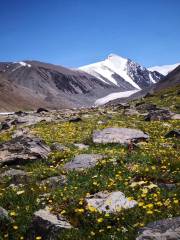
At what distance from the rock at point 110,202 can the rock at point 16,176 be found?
148 inches

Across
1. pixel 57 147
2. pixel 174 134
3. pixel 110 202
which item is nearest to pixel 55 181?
pixel 110 202

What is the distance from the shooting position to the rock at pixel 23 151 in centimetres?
1816

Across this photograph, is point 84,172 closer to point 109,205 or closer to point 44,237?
point 109,205

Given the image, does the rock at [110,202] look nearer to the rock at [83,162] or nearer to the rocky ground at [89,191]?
the rocky ground at [89,191]

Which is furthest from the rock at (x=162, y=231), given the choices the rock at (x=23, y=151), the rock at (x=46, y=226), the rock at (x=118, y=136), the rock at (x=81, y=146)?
the rock at (x=118, y=136)

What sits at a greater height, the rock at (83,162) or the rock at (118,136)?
the rock at (118,136)

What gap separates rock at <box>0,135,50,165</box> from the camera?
18.2 metres

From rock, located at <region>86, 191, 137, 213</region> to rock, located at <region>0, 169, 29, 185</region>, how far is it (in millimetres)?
3751

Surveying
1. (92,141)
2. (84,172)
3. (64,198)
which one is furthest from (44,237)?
(92,141)

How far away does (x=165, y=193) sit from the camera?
37.0 feet

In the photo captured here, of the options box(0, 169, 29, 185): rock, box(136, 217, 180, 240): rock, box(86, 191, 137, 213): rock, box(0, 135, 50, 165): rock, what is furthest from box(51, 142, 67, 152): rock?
box(136, 217, 180, 240): rock

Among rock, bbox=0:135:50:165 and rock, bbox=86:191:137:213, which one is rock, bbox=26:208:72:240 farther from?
rock, bbox=0:135:50:165

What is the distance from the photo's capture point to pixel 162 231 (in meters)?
8.16

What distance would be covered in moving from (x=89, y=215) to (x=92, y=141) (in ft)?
38.8
